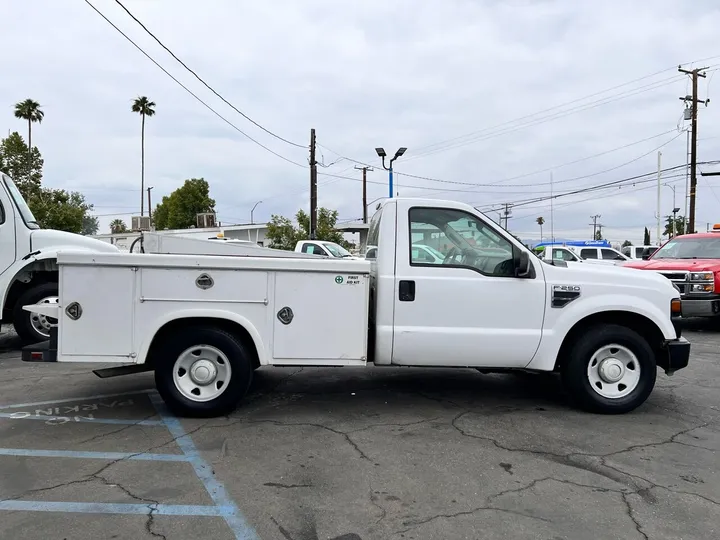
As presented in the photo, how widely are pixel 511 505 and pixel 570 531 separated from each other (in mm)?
401

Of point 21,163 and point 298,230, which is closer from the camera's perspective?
point 298,230

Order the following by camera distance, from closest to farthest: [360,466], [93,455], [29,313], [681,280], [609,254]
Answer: [360,466] < [93,455] < [29,313] < [681,280] < [609,254]

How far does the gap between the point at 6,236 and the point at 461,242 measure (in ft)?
22.0

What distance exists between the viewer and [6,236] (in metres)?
7.94

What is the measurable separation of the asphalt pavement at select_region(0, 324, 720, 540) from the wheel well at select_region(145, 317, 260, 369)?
27.1 inches

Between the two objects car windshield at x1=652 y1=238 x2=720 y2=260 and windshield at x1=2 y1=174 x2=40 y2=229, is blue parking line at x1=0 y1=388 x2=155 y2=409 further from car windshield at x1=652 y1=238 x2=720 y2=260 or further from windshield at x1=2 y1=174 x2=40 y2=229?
car windshield at x1=652 y1=238 x2=720 y2=260

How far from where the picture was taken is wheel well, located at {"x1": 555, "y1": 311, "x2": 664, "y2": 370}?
17.2 feet

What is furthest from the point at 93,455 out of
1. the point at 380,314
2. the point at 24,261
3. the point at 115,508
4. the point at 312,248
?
the point at 312,248

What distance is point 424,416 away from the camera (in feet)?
17.1

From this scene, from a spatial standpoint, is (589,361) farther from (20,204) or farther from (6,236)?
(20,204)

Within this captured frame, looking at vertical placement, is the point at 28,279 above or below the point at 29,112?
below

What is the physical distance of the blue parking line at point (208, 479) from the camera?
3.17 meters

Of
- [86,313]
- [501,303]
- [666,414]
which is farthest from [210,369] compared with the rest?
[666,414]

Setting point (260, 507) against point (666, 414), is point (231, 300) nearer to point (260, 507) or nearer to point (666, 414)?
point (260, 507)
